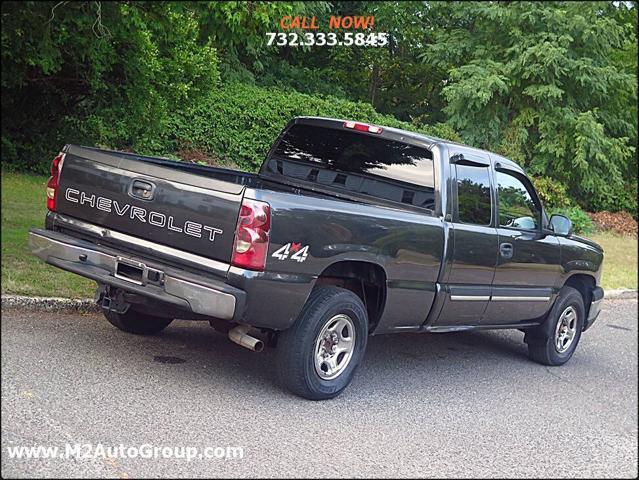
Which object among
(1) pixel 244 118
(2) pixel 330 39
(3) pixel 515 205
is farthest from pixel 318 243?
(1) pixel 244 118

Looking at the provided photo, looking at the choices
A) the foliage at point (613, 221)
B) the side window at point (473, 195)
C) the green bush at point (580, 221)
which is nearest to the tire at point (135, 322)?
the side window at point (473, 195)

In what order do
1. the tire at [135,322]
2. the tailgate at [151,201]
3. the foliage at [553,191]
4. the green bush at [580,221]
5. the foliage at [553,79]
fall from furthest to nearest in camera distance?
the green bush at [580,221] → the foliage at [553,191] → the tire at [135,322] → the tailgate at [151,201] → the foliage at [553,79]

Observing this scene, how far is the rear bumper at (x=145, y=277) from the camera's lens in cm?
496

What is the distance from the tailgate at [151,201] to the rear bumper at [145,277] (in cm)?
19

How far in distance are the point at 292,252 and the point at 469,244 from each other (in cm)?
189

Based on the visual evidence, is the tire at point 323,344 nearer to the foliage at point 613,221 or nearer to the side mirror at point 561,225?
the side mirror at point 561,225

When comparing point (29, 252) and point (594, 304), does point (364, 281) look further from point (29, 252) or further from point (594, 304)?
point (594, 304)

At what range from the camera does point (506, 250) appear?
274 inches

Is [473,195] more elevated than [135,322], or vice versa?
[473,195]

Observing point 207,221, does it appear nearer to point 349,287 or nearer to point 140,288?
point 140,288

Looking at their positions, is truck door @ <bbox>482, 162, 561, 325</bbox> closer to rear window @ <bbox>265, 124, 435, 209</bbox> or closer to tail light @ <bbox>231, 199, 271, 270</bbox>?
rear window @ <bbox>265, 124, 435, 209</bbox>

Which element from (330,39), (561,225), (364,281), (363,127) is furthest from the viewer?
(330,39)

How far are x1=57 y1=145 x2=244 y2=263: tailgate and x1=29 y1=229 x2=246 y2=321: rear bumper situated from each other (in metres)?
0.19

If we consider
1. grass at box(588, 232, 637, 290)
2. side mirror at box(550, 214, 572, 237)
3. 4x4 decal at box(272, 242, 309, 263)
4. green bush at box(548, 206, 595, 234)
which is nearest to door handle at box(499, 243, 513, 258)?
side mirror at box(550, 214, 572, 237)
